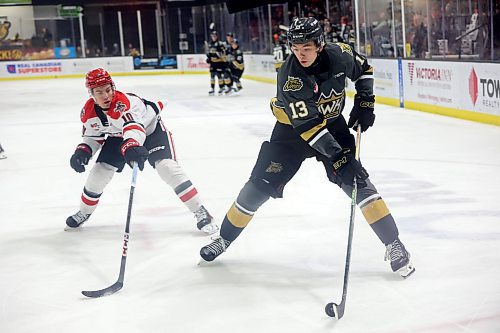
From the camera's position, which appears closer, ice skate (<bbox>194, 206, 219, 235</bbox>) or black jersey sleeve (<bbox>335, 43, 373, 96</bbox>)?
black jersey sleeve (<bbox>335, 43, 373, 96</bbox>)

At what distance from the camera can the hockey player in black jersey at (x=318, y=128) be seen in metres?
3.02

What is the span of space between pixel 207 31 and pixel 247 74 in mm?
4777

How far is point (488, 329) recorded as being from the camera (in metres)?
2.59

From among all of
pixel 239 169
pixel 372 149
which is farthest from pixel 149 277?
pixel 372 149

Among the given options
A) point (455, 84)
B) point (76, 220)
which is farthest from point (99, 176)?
point (455, 84)

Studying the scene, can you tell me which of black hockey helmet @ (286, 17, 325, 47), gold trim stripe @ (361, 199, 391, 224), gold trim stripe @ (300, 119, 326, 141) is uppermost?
black hockey helmet @ (286, 17, 325, 47)

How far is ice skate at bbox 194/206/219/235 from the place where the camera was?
4.16 metres

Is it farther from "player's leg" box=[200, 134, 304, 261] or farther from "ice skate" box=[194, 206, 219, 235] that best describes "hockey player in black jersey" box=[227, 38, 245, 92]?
"player's leg" box=[200, 134, 304, 261]

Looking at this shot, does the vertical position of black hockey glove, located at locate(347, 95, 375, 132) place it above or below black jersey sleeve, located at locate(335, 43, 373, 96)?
below

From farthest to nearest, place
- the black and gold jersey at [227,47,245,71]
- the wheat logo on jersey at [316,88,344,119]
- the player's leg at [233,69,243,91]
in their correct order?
1. the player's leg at [233,69,243,91]
2. the black and gold jersey at [227,47,245,71]
3. the wheat logo on jersey at [316,88,344,119]

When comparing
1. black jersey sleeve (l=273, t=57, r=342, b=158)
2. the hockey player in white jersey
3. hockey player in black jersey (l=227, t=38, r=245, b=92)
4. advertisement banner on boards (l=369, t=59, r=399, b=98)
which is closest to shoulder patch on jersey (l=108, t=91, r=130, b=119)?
the hockey player in white jersey

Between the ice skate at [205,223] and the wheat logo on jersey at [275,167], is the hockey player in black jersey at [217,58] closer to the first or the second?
the ice skate at [205,223]

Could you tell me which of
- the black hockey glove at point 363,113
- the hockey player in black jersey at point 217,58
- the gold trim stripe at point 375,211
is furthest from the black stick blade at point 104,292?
the hockey player in black jersey at point 217,58

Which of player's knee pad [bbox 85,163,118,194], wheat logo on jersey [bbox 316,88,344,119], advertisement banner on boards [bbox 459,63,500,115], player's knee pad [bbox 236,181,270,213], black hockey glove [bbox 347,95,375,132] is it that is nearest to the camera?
wheat logo on jersey [bbox 316,88,344,119]
